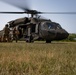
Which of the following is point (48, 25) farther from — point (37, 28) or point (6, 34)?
point (6, 34)

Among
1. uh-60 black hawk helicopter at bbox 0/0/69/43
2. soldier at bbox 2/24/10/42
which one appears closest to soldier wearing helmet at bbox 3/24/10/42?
soldier at bbox 2/24/10/42

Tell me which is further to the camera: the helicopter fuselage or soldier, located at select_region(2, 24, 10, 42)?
soldier, located at select_region(2, 24, 10, 42)

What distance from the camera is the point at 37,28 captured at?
79.6ft

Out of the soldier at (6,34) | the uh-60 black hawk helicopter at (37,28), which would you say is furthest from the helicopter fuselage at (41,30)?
the soldier at (6,34)

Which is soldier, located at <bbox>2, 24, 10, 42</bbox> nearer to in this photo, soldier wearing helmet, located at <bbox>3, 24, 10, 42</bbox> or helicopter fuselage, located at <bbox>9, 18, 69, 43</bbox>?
soldier wearing helmet, located at <bbox>3, 24, 10, 42</bbox>

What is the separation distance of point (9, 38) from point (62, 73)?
795 inches

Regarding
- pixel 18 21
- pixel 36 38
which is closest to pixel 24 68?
pixel 36 38

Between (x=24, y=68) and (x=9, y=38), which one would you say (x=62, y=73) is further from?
(x=9, y=38)

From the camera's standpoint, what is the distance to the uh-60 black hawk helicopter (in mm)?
22866

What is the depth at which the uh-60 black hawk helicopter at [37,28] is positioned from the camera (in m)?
22.9

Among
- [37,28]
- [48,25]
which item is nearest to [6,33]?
[37,28]

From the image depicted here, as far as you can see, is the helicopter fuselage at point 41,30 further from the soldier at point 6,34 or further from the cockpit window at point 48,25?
the soldier at point 6,34

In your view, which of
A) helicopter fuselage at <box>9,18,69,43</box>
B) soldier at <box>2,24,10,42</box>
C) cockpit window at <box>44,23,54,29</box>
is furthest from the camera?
soldier at <box>2,24,10,42</box>

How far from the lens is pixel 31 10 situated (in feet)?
81.7
